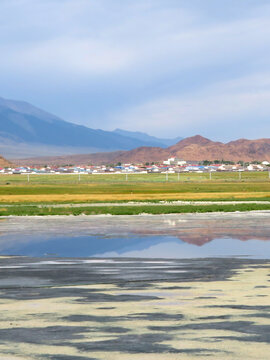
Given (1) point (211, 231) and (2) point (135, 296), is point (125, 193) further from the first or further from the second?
(2) point (135, 296)

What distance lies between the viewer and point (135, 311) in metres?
12.6

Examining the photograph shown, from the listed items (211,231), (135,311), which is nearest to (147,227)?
(211,231)

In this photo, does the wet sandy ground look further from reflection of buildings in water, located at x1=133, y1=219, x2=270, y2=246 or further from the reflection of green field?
the reflection of green field

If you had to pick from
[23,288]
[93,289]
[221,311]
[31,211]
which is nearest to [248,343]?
[221,311]

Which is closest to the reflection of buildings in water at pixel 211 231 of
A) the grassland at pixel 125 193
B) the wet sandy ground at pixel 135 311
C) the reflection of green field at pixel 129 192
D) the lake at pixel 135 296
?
the lake at pixel 135 296

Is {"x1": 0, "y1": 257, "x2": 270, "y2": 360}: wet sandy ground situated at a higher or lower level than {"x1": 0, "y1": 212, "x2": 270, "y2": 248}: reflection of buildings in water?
higher

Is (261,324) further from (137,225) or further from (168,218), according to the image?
(168,218)

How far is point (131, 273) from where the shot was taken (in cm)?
1777

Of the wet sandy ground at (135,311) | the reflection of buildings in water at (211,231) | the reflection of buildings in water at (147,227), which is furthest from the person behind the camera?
the reflection of buildings in water at (147,227)

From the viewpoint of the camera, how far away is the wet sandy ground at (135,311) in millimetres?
9836

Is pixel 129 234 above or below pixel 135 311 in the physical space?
below

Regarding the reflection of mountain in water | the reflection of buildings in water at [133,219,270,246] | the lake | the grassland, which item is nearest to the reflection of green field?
the grassland

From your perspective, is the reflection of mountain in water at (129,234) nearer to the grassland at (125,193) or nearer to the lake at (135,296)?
the lake at (135,296)

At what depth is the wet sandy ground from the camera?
984 cm
